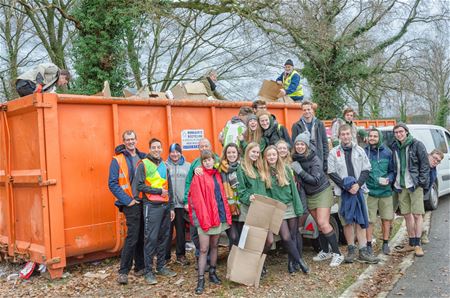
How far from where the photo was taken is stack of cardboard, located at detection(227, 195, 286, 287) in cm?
498

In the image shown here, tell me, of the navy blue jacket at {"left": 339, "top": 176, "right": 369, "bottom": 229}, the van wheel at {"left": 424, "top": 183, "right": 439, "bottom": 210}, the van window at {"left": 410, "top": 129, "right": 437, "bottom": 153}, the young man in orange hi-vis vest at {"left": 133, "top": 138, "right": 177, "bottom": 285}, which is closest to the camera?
the young man in orange hi-vis vest at {"left": 133, "top": 138, "right": 177, "bottom": 285}

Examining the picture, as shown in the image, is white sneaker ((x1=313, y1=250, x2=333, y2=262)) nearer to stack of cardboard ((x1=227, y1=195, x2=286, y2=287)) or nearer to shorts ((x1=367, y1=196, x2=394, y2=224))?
shorts ((x1=367, y1=196, x2=394, y2=224))

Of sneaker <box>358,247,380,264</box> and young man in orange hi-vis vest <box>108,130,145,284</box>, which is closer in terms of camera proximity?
young man in orange hi-vis vest <box>108,130,145,284</box>

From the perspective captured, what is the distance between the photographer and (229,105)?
7.18 meters

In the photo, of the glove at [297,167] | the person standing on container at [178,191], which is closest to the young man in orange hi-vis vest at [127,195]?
the person standing on container at [178,191]

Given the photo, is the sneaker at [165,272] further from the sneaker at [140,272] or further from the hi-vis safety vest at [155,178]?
the hi-vis safety vest at [155,178]

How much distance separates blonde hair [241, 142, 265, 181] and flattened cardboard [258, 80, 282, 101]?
3123mm

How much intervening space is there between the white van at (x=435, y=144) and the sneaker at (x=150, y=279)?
6.17 meters

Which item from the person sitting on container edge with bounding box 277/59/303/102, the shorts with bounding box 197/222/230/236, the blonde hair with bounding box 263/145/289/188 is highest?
the person sitting on container edge with bounding box 277/59/303/102

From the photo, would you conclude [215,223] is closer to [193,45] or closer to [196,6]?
[196,6]

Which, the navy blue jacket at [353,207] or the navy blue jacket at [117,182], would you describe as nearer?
the navy blue jacket at [117,182]

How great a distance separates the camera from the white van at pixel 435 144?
9531 mm

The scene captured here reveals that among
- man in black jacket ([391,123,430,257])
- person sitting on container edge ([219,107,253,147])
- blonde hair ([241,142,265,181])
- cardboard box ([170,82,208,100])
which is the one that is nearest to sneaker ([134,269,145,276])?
blonde hair ([241,142,265,181])

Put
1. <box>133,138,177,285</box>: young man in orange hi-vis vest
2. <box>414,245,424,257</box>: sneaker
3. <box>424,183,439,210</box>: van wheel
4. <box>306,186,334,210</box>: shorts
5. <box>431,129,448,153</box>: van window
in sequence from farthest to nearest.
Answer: <box>431,129,448,153</box>: van window < <box>424,183,439,210</box>: van wheel < <box>414,245,424,257</box>: sneaker < <box>306,186,334,210</box>: shorts < <box>133,138,177,285</box>: young man in orange hi-vis vest
